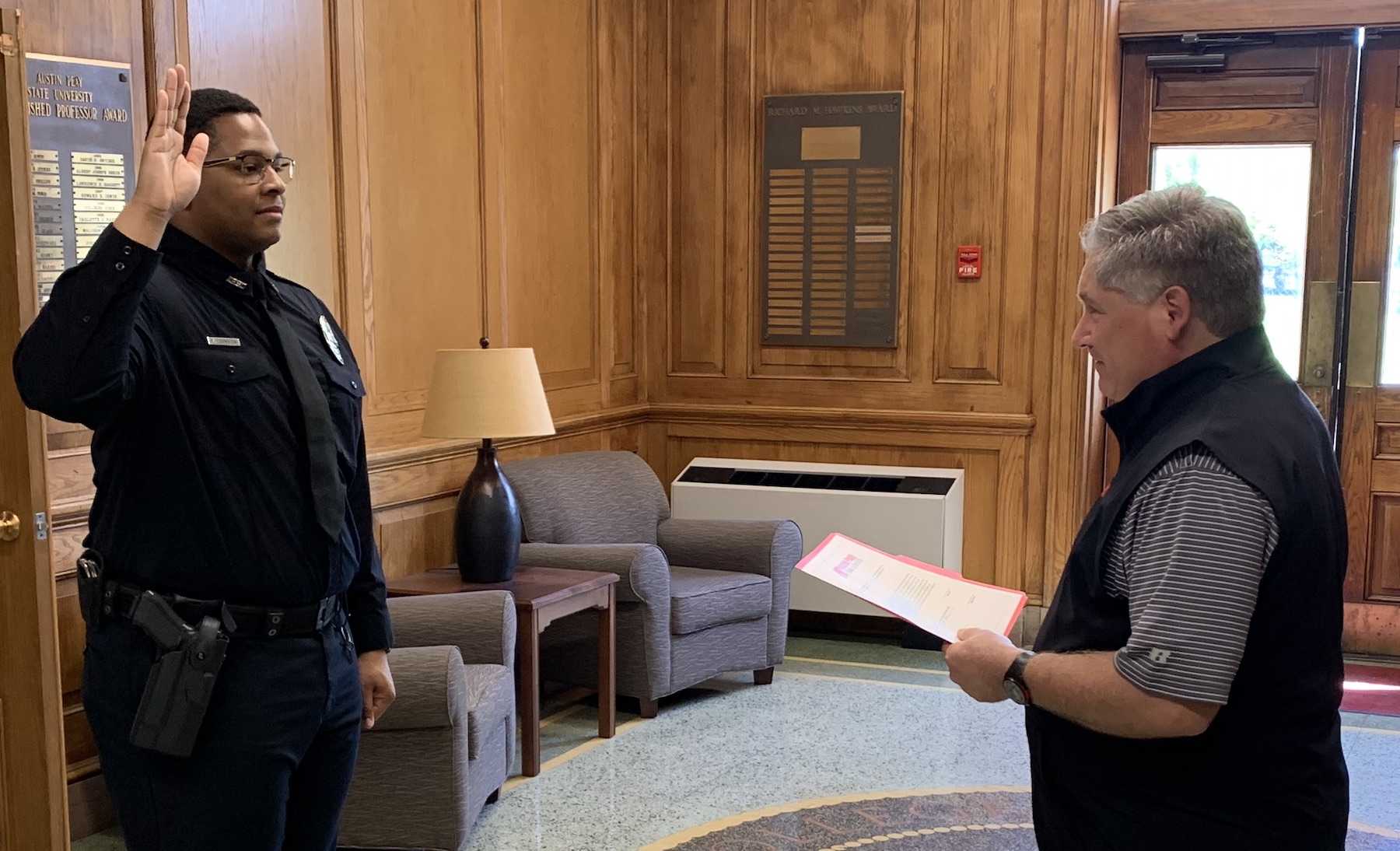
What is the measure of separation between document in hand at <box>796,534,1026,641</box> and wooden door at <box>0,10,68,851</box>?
1473mm

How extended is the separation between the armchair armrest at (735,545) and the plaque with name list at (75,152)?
223 cm

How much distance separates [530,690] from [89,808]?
1.12 meters

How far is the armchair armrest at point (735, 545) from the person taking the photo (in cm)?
Result: 442

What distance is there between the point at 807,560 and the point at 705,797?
1.75 metres

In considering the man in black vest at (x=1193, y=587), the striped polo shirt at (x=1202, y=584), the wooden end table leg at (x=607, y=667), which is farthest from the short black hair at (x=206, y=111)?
the wooden end table leg at (x=607, y=667)

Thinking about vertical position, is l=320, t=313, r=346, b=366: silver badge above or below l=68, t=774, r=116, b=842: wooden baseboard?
above

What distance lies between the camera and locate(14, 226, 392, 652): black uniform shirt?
166 cm

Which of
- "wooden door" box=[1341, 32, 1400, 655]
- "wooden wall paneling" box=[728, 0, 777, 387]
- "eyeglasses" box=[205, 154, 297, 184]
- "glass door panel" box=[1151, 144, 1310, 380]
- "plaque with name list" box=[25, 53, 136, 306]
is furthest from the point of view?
"wooden wall paneling" box=[728, 0, 777, 387]

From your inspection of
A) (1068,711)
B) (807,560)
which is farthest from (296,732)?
(1068,711)

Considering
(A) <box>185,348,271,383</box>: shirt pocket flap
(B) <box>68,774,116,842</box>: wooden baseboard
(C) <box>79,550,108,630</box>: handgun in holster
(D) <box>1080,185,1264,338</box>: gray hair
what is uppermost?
(D) <box>1080,185,1264,338</box>: gray hair

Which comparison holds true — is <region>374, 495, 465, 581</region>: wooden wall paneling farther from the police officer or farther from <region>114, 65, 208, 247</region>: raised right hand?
<region>114, 65, 208, 247</region>: raised right hand

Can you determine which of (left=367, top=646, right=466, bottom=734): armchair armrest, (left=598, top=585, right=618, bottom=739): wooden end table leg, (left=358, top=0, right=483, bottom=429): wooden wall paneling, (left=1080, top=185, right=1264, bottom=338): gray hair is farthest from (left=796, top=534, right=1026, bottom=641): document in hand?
(left=358, top=0, right=483, bottom=429): wooden wall paneling

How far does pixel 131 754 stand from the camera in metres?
1.68

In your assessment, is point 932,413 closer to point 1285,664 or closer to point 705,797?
point 705,797
